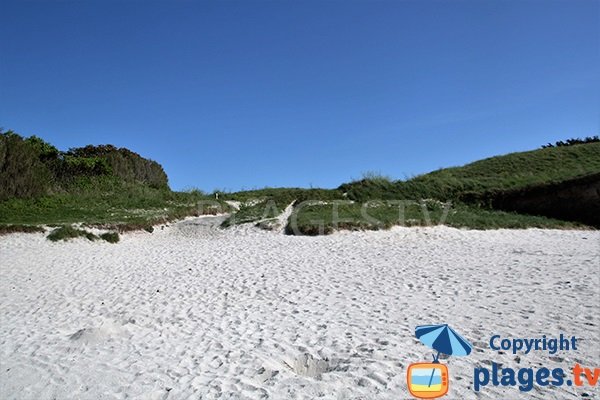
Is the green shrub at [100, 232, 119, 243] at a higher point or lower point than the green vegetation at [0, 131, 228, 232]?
lower

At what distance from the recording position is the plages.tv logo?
14.8ft

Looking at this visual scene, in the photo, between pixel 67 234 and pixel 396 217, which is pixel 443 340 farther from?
pixel 67 234

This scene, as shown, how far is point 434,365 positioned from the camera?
5039 millimetres

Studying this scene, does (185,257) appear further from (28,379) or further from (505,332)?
(505,332)

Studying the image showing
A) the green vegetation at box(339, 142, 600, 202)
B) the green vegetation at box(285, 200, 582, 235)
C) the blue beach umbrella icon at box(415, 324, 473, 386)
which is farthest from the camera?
the green vegetation at box(339, 142, 600, 202)

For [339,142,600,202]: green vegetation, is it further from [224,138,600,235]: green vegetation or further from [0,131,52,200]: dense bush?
[0,131,52,200]: dense bush

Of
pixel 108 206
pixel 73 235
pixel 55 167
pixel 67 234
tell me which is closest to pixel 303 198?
pixel 108 206

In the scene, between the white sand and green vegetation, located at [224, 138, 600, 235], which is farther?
green vegetation, located at [224, 138, 600, 235]

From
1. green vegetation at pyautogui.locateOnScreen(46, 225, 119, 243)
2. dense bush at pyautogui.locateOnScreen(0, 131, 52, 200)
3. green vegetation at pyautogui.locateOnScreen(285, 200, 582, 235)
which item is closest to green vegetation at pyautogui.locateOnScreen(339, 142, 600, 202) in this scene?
green vegetation at pyautogui.locateOnScreen(285, 200, 582, 235)

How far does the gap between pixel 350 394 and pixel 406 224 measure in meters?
14.6

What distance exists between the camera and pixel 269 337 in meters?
6.28

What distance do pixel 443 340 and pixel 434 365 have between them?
33.8 inches

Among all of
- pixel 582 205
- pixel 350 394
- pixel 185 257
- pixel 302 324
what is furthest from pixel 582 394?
pixel 582 205

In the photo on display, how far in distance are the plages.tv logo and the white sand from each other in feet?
0.38
